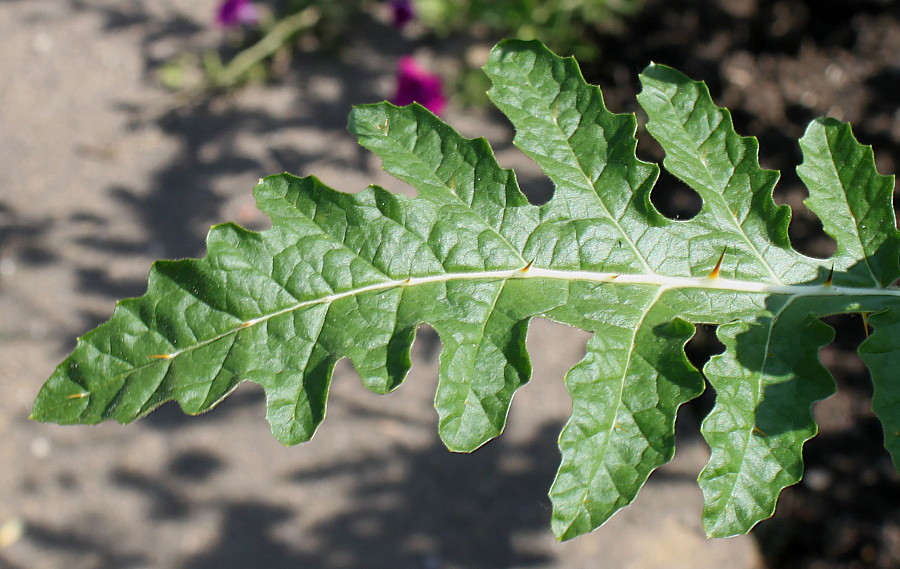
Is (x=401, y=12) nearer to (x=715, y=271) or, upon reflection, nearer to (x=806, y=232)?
(x=806, y=232)

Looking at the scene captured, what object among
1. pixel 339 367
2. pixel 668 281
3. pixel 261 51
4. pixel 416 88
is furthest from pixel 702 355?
pixel 261 51

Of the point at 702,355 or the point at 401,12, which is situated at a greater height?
the point at 401,12

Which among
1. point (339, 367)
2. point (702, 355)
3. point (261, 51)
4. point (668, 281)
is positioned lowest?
point (702, 355)

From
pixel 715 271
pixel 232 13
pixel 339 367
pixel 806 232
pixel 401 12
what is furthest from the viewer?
pixel 232 13

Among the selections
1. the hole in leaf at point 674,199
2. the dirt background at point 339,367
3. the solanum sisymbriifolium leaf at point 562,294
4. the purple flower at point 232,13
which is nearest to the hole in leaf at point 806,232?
the dirt background at point 339,367

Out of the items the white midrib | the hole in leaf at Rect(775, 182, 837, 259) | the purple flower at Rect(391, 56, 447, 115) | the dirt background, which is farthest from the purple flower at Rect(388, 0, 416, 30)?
the white midrib

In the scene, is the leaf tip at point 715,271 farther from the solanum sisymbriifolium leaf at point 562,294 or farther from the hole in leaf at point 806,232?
the hole in leaf at point 806,232

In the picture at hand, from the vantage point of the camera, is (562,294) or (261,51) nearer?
(562,294)
